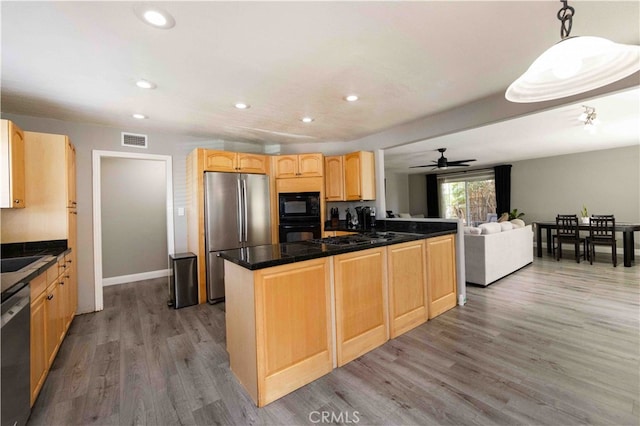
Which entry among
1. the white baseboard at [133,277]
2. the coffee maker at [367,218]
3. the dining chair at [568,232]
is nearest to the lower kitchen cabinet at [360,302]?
the coffee maker at [367,218]

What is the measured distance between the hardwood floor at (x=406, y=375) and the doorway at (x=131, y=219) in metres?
1.83

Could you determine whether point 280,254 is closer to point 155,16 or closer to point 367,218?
point 155,16

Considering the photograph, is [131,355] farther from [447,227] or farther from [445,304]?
[447,227]

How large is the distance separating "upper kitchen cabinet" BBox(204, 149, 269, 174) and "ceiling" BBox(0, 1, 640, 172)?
0.44 m

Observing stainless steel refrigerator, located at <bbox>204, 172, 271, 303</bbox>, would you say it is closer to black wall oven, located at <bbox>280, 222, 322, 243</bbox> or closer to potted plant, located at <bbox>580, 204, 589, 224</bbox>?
black wall oven, located at <bbox>280, 222, 322, 243</bbox>

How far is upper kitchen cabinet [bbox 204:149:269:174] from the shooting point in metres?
3.87

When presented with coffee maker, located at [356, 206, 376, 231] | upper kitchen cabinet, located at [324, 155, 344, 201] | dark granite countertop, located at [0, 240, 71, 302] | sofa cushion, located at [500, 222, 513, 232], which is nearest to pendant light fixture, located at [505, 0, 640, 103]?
dark granite countertop, located at [0, 240, 71, 302]

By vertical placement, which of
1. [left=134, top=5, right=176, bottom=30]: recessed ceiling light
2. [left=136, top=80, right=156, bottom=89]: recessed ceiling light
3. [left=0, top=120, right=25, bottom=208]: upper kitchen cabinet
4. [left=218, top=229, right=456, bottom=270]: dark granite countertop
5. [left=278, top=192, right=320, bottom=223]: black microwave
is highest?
[left=136, top=80, right=156, bottom=89]: recessed ceiling light

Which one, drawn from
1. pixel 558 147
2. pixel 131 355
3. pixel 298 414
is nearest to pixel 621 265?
pixel 558 147

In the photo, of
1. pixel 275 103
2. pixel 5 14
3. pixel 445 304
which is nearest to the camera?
pixel 5 14

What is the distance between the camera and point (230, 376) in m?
2.11

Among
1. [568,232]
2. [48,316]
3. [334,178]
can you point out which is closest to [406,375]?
[48,316]

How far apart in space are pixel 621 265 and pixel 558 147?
2.62 meters

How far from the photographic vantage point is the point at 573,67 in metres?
1.09
